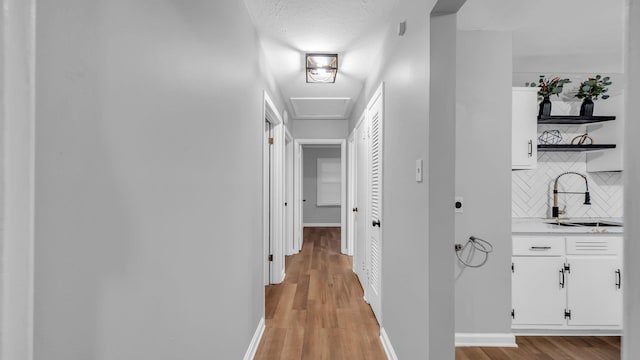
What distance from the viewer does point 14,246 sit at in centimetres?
50

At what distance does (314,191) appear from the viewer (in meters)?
9.27

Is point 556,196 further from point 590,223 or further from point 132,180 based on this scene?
point 132,180

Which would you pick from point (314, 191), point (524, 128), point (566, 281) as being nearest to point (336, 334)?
point (566, 281)

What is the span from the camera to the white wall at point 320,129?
5.75 metres

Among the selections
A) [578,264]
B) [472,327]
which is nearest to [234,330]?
[472,327]

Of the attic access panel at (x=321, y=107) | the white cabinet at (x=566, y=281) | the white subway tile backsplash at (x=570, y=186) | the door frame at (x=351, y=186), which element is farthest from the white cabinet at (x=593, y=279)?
the attic access panel at (x=321, y=107)

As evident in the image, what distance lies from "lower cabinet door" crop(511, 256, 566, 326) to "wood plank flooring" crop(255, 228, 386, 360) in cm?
116

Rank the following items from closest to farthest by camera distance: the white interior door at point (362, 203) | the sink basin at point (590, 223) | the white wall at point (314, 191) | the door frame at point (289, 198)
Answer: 1. the sink basin at point (590, 223)
2. the white interior door at point (362, 203)
3. the door frame at point (289, 198)
4. the white wall at point (314, 191)

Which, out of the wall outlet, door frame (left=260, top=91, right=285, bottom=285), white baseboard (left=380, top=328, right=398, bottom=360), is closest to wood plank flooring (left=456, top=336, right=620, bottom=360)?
white baseboard (left=380, top=328, right=398, bottom=360)

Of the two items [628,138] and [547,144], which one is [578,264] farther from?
[628,138]

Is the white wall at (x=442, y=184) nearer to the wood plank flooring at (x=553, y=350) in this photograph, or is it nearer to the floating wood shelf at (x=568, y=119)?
the wood plank flooring at (x=553, y=350)

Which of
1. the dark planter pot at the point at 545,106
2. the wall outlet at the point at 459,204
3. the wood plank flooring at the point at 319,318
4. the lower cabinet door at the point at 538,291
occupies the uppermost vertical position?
the dark planter pot at the point at 545,106

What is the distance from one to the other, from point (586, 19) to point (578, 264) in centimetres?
184

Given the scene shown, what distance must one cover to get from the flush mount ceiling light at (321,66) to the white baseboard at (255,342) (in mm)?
2274
